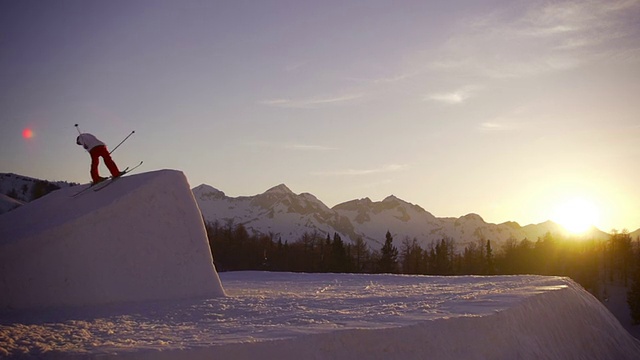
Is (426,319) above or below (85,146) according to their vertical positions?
below

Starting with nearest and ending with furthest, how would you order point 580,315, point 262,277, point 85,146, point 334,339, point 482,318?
1. point 334,339
2. point 482,318
3. point 580,315
4. point 85,146
5. point 262,277

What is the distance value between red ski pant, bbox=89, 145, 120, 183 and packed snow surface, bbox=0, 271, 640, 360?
17.3 feet

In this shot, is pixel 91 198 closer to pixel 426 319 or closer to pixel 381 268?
pixel 426 319

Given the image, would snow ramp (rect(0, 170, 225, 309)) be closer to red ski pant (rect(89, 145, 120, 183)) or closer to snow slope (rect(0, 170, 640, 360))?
snow slope (rect(0, 170, 640, 360))

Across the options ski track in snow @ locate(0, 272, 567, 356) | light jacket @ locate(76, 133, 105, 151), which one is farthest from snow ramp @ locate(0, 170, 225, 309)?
light jacket @ locate(76, 133, 105, 151)

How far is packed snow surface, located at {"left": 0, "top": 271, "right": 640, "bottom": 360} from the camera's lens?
7.99 m

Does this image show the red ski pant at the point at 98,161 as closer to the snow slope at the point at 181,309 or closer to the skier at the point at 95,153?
the skier at the point at 95,153

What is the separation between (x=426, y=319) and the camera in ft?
33.3

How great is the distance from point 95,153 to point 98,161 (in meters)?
0.28

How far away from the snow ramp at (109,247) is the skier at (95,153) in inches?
24.4

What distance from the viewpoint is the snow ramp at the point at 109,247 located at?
12.0 m

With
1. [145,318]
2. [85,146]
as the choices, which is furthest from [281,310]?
[85,146]

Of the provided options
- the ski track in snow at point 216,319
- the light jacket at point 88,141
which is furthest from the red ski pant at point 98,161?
the ski track in snow at point 216,319

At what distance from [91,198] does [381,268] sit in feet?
172
